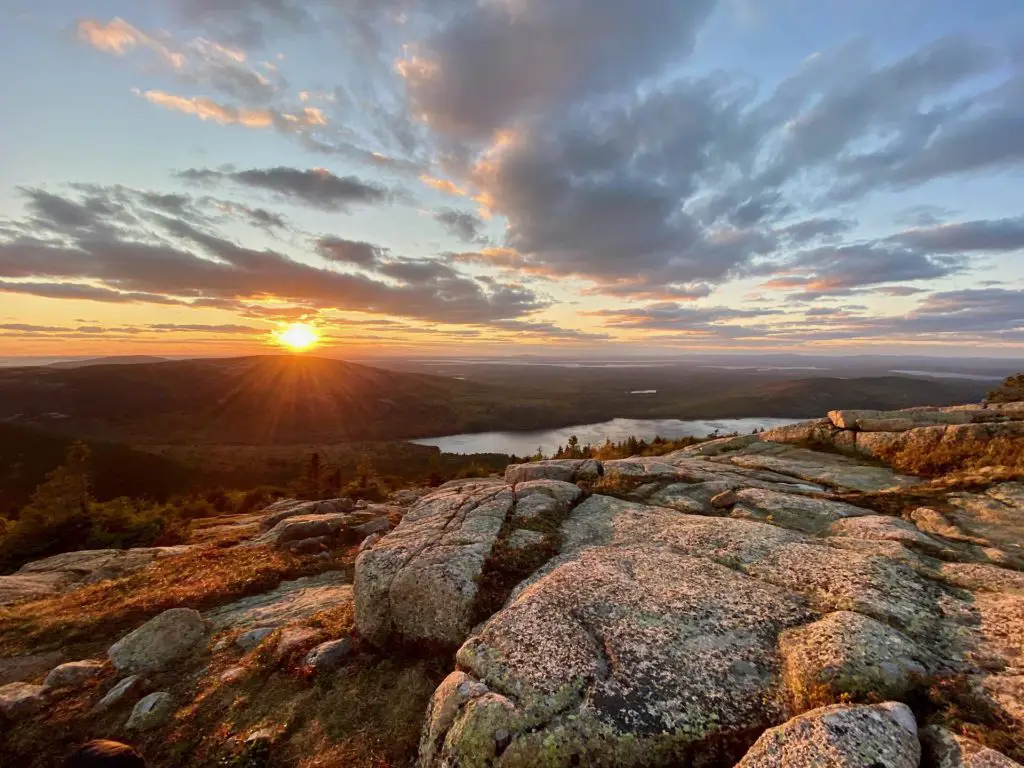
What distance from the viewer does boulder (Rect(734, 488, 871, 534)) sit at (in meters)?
14.6

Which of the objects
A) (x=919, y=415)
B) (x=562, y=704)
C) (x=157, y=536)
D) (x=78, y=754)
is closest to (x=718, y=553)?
(x=562, y=704)

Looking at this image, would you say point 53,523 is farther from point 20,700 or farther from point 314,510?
point 20,700

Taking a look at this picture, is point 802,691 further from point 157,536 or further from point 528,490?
point 157,536

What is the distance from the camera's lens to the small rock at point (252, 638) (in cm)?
1332

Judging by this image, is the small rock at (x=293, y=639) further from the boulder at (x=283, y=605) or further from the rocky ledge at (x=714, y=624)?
the rocky ledge at (x=714, y=624)

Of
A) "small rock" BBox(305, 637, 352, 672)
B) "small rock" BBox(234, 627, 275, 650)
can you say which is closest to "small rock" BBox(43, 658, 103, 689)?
"small rock" BBox(234, 627, 275, 650)

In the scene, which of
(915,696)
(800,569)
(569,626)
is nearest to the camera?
(915,696)

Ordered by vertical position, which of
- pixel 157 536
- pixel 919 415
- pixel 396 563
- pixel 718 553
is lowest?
pixel 157 536

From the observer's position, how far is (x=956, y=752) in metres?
5.68

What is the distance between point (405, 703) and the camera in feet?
32.6

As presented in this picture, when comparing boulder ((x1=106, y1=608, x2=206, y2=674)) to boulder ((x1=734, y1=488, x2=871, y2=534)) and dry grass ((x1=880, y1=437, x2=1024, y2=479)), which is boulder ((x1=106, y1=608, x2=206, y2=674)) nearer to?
boulder ((x1=734, y1=488, x2=871, y2=534))

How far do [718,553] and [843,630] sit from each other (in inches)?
158

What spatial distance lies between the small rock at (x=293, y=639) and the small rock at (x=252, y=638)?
2.62 feet

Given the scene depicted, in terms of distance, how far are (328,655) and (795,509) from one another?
1591cm
